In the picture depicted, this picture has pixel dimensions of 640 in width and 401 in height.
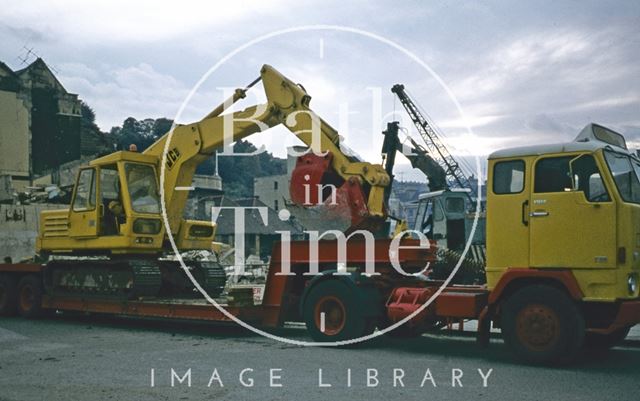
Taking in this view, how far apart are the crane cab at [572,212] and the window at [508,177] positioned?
0.01 m

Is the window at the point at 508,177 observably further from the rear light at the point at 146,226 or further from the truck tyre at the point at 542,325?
the rear light at the point at 146,226

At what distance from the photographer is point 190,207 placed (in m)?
55.7

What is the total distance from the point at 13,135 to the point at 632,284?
1760 inches

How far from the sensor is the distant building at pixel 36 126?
149ft

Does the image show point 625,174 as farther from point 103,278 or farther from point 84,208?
point 84,208

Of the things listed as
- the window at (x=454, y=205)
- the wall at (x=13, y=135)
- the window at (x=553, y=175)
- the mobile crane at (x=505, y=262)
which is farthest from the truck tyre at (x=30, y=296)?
the wall at (x=13, y=135)

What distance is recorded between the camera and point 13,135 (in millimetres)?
45625

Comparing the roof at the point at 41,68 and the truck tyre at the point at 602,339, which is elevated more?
the roof at the point at 41,68

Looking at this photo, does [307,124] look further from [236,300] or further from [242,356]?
[242,356]

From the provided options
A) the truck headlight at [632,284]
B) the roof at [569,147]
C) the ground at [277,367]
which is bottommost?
the ground at [277,367]

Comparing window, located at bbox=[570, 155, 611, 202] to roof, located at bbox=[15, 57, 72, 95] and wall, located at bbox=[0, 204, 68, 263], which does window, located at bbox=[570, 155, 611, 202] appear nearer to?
wall, located at bbox=[0, 204, 68, 263]

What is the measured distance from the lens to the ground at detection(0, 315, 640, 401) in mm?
7543

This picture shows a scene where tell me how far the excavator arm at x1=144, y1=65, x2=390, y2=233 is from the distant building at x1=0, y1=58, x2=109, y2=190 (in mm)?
→ 32784

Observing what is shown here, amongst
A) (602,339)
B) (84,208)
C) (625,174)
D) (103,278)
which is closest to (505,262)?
(625,174)
